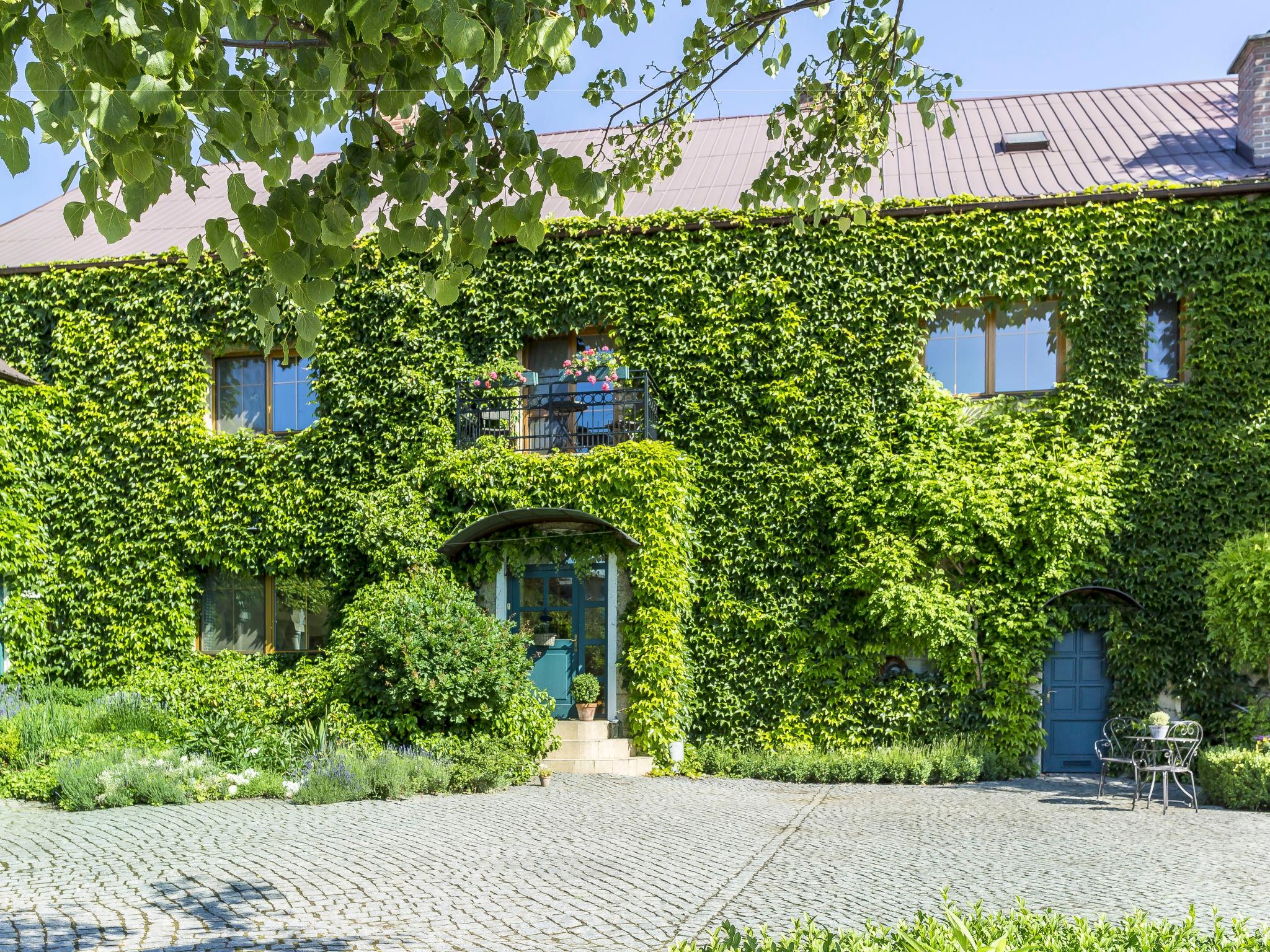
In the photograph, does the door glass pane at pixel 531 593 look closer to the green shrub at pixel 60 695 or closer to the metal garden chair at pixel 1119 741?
the green shrub at pixel 60 695

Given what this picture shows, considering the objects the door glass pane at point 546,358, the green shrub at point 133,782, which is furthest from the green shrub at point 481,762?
the door glass pane at point 546,358

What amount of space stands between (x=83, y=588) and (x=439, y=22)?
1377cm

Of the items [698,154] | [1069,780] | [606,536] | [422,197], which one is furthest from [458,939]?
[698,154]

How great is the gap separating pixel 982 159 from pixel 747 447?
5.48 meters

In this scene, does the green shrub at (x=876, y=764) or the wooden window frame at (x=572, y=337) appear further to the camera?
the wooden window frame at (x=572, y=337)

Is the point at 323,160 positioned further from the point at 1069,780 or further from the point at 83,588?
the point at 1069,780

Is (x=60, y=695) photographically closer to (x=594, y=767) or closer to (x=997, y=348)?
(x=594, y=767)

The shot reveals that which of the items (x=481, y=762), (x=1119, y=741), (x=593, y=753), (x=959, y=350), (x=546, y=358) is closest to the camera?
(x=481, y=762)

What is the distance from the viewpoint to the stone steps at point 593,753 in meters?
12.0

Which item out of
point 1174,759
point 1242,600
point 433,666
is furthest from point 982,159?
point 433,666

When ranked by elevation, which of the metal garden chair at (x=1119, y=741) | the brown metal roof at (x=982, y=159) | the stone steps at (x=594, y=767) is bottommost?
the stone steps at (x=594, y=767)

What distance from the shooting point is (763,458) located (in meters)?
13.2

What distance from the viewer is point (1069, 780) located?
11.8 meters

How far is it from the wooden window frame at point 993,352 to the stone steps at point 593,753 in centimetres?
598
